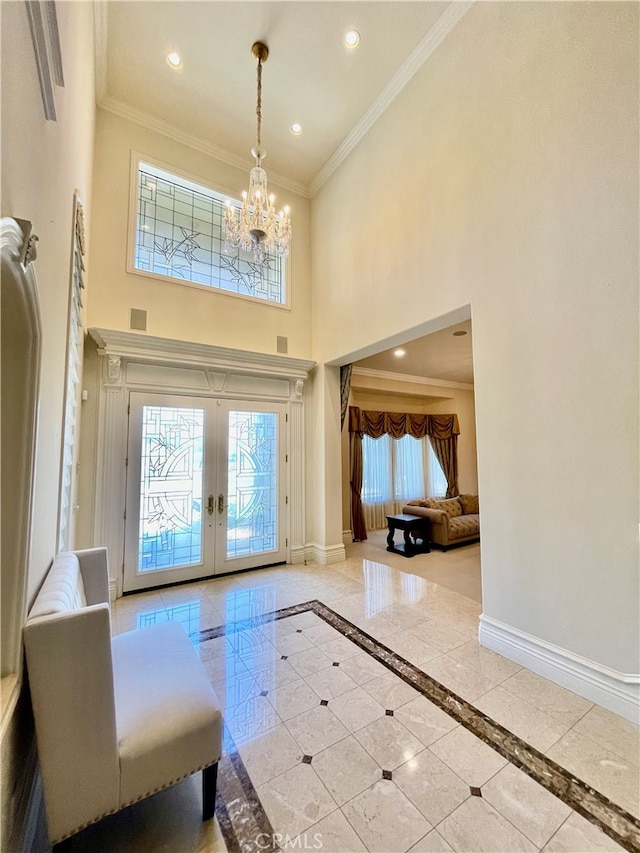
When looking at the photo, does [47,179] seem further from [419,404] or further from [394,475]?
[419,404]

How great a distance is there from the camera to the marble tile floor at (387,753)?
1434 mm

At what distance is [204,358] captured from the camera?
14.1 ft

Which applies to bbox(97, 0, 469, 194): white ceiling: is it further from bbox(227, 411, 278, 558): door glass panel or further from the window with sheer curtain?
the window with sheer curtain

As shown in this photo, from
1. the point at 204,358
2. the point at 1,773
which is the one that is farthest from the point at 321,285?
the point at 1,773

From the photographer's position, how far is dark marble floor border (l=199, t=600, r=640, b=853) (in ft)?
4.78

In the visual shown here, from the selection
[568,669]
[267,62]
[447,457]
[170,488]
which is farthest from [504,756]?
[447,457]

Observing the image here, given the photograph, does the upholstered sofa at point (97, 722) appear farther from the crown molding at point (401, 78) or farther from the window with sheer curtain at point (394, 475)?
the window with sheer curtain at point (394, 475)

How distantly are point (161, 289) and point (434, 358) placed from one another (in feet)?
15.1

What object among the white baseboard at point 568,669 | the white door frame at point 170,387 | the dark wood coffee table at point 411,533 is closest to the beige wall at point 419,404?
the dark wood coffee table at point 411,533

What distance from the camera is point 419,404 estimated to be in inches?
340

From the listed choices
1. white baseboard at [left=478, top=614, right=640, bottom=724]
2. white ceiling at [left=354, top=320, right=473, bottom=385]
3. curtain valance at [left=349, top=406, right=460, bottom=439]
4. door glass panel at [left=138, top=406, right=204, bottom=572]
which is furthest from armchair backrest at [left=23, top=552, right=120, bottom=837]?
curtain valance at [left=349, top=406, right=460, bottom=439]

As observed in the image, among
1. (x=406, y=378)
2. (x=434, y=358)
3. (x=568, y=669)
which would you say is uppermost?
(x=434, y=358)

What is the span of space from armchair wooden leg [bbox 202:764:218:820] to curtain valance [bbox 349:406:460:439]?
5741 mm

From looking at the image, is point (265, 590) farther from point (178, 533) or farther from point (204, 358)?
point (204, 358)
